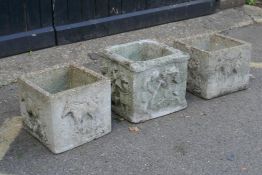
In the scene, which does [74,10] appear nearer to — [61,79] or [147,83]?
[61,79]

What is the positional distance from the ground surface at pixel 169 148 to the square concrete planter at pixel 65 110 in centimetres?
8

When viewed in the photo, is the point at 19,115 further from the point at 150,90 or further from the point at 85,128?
the point at 150,90

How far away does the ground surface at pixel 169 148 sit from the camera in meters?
3.54

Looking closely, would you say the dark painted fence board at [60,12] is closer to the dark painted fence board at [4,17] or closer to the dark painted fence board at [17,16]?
the dark painted fence board at [17,16]

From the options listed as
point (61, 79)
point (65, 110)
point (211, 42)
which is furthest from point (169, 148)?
point (211, 42)

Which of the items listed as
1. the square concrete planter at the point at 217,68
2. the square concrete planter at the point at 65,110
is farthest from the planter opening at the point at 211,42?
the square concrete planter at the point at 65,110

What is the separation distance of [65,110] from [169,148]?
0.79 m

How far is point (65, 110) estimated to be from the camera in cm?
362

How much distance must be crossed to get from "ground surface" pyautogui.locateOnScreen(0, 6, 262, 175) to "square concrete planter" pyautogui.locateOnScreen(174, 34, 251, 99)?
0.15 meters

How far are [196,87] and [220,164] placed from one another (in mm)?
1135

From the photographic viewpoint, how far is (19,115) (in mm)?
4242

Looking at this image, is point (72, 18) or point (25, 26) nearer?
point (25, 26)

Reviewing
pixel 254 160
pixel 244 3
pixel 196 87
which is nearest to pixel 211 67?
pixel 196 87

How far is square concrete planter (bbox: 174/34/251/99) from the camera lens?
14.6 feet
